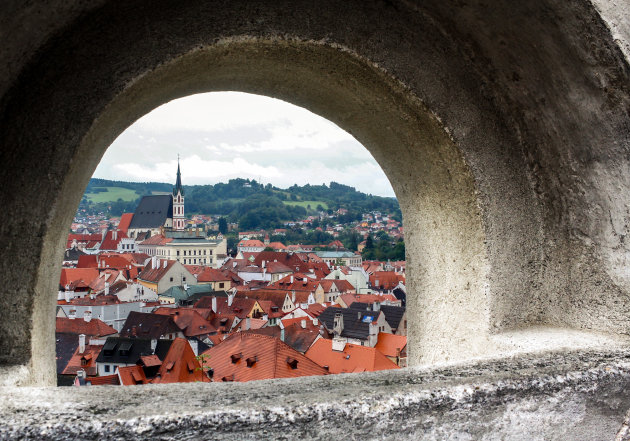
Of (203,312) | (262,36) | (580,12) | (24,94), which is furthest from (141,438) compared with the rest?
(203,312)

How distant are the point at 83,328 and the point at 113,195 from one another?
5464 inches

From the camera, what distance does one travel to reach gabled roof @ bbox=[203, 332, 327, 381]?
24.5 metres

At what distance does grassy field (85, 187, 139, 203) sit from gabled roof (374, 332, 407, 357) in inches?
5573

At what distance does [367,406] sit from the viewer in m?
1.41

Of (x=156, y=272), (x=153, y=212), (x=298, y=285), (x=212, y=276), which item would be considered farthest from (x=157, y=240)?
(x=298, y=285)

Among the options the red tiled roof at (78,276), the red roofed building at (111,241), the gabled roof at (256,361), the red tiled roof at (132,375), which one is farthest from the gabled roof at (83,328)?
the red roofed building at (111,241)

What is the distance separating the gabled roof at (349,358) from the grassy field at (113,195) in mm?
142108

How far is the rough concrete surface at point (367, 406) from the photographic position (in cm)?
126

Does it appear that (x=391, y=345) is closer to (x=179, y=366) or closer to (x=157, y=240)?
(x=179, y=366)

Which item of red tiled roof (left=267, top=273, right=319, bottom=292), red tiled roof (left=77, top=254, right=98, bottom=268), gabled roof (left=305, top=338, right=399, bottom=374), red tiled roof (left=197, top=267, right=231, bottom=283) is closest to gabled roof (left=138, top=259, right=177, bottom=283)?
red tiled roof (left=197, top=267, right=231, bottom=283)

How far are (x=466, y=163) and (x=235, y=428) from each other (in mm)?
1325

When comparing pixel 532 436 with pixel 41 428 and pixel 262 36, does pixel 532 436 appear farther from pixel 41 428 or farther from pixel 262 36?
pixel 262 36

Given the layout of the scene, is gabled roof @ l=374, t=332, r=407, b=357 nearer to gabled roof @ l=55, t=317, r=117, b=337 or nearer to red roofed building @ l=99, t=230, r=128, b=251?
gabled roof @ l=55, t=317, r=117, b=337

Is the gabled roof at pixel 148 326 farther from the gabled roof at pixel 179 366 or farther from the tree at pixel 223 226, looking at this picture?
the tree at pixel 223 226
